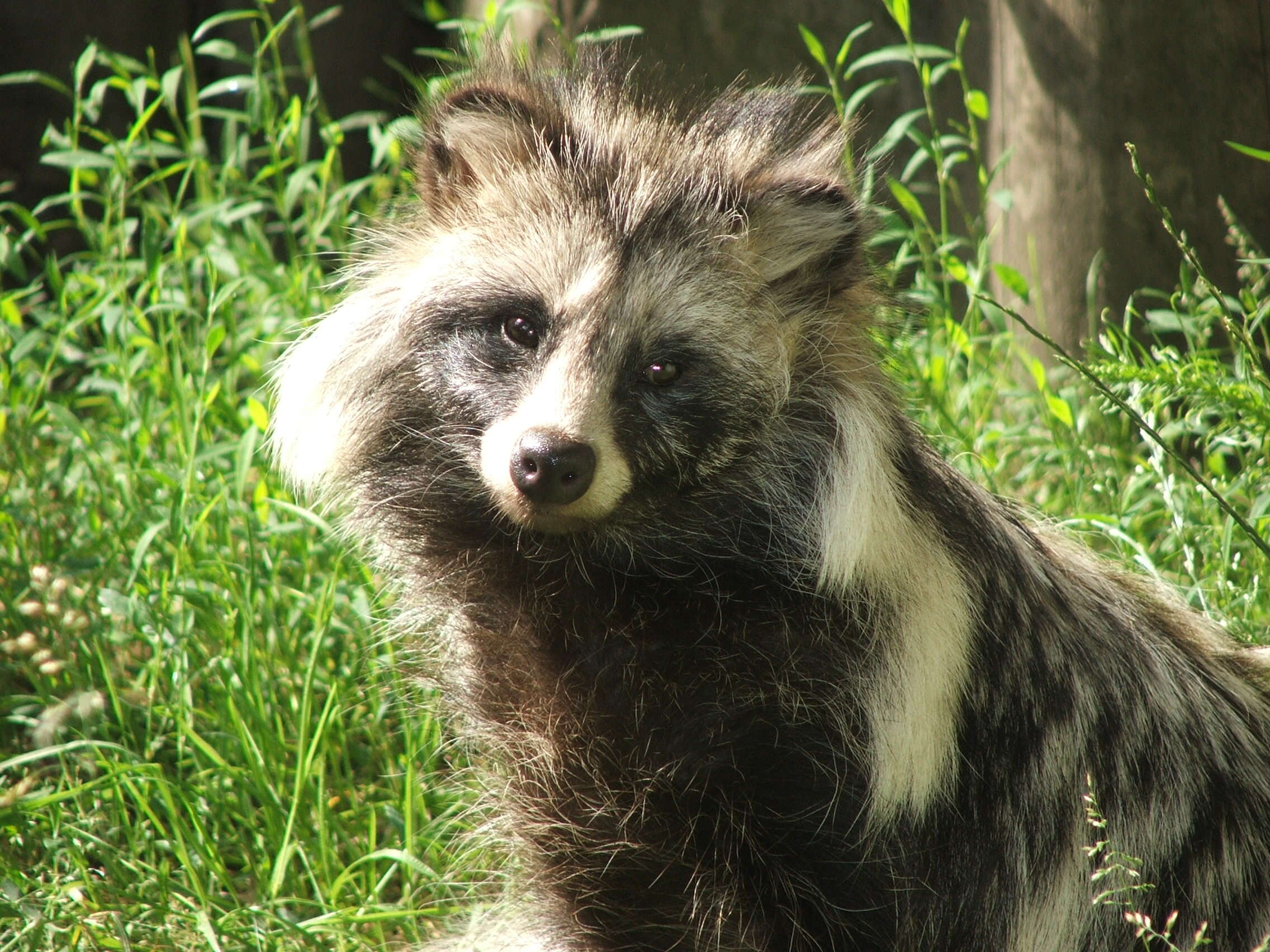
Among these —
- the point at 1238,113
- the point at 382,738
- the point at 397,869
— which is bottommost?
the point at 397,869

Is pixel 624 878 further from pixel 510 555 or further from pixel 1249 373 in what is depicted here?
pixel 1249 373

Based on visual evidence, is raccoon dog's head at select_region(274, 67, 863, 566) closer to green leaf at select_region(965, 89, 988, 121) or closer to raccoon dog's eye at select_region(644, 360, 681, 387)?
raccoon dog's eye at select_region(644, 360, 681, 387)

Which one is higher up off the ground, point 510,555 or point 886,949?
point 510,555

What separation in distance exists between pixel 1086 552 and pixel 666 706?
1455 millimetres

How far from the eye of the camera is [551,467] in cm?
289

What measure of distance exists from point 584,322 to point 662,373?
217 mm

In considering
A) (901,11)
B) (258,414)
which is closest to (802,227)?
(901,11)

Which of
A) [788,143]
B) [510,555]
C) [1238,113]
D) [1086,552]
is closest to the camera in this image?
[510,555]

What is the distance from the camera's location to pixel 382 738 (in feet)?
14.3

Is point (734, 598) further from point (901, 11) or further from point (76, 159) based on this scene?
point (76, 159)

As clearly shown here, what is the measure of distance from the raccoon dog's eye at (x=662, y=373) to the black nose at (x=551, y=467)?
0.31m

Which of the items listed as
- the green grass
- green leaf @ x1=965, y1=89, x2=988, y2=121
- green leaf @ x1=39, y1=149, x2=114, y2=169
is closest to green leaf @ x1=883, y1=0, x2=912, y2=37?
the green grass

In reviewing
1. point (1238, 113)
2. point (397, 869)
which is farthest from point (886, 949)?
point (1238, 113)

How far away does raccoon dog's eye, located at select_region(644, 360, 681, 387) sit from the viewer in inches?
125
